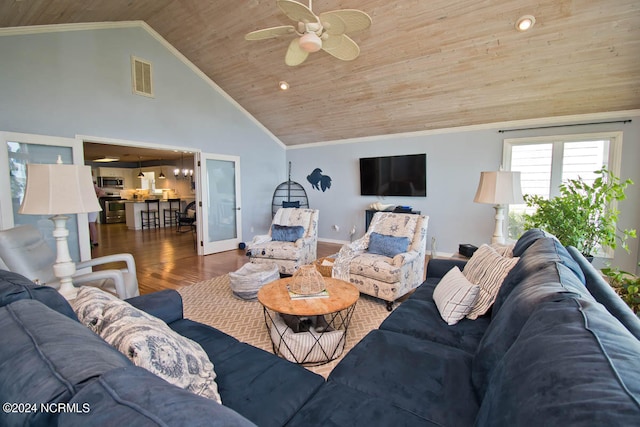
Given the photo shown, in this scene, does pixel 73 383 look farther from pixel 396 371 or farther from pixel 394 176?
pixel 394 176

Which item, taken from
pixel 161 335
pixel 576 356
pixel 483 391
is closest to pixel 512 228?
pixel 483 391

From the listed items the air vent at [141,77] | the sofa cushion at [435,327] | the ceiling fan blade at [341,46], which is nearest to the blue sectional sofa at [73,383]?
the sofa cushion at [435,327]

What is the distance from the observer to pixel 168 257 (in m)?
5.43

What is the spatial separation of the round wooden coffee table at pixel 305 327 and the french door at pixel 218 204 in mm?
3762

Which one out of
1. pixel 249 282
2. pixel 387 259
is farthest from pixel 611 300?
pixel 249 282

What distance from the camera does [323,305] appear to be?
2.15 metres

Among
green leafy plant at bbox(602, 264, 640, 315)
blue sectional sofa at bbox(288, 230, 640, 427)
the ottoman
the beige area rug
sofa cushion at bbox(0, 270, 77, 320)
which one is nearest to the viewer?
blue sectional sofa at bbox(288, 230, 640, 427)

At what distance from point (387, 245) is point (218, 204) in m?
3.85

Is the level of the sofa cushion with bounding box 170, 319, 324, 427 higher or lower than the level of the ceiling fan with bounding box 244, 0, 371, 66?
lower

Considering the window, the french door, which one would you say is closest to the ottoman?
the french door

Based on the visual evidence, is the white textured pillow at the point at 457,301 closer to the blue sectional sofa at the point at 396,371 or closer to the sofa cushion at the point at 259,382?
the blue sectional sofa at the point at 396,371

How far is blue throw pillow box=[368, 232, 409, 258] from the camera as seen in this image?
3.42 m

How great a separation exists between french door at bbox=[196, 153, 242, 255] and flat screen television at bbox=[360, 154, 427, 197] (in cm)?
274

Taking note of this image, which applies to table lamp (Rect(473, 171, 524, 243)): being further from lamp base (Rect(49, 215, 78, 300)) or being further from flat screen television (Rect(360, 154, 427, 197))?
lamp base (Rect(49, 215, 78, 300))
